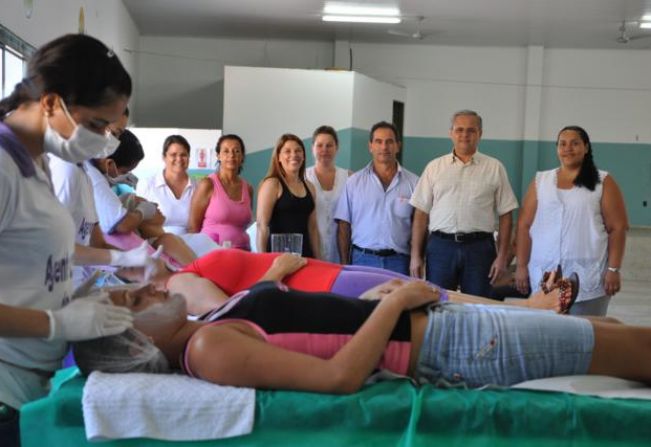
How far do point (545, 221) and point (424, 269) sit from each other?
2.32 feet

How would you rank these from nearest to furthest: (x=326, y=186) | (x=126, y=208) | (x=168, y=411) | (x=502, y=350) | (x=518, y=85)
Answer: (x=168, y=411) < (x=502, y=350) < (x=126, y=208) < (x=326, y=186) < (x=518, y=85)

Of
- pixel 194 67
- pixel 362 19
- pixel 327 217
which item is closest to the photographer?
pixel 327 217

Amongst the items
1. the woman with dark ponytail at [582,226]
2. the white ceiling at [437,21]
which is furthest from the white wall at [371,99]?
the woman with dark ponytail at [582,226]

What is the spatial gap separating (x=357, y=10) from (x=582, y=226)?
211 inches

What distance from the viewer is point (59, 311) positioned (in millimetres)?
1219

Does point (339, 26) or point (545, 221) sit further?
point (339, 26)

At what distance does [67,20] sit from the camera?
493cm

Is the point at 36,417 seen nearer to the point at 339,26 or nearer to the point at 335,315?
the point at 335,315

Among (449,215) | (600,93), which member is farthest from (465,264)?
(600,93)

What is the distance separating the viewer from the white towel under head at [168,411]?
1.40 metres

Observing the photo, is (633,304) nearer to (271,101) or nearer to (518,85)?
(271,101)

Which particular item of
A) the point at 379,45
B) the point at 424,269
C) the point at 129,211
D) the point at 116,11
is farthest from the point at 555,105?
the point at 129,211

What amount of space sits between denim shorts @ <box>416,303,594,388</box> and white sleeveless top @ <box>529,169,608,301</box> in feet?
4.84

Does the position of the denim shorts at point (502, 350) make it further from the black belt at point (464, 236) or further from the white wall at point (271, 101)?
the white wall at point (271, 101)
